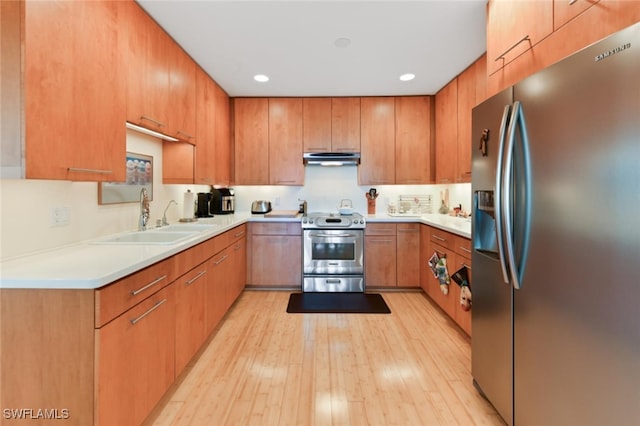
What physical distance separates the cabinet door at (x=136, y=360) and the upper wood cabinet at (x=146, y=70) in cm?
117

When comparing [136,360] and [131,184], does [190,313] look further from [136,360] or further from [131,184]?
[131,184]

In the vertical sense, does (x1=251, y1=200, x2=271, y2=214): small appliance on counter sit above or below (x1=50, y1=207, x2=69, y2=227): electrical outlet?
above

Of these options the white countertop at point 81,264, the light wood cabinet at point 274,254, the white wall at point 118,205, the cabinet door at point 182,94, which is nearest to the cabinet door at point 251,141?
the white wall at point 118,205

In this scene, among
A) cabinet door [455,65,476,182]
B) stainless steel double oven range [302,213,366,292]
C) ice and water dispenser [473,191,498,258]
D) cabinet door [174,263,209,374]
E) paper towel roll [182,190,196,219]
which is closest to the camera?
ice and water dispenser [473,191,498,258]

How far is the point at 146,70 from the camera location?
201 centimetres

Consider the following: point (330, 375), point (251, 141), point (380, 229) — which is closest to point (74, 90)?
point (330, 375)

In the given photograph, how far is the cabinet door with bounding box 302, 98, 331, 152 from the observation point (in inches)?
153

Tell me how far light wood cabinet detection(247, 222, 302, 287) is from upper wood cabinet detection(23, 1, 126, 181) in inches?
80.1

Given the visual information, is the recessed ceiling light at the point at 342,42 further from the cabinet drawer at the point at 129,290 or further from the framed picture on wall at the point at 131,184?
the cabinet drawer at the point at 129,290

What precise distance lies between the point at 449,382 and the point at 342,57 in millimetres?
2699

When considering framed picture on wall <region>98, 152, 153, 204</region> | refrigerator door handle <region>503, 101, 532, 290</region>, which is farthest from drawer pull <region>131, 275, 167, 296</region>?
refrigerator door handle <region>503, 101, 532, 290</region>

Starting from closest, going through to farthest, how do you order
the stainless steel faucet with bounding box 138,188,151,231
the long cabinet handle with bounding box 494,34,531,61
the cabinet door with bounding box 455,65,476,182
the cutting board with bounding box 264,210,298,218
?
the long cabinet handle with bounding box 494,34,531,61
the stainless steel faucet with bounding box 138,188,151,231
the cabinet door with bounding box 455,65,476,182
the cutting board with bounding box 264,210,298,218

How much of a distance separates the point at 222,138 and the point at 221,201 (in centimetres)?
79

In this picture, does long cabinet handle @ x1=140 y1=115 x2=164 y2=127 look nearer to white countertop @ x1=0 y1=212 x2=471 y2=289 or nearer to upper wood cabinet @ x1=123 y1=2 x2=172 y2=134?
upper wood cabinet @ x1=123 y1=2 x2=172 y2=134
